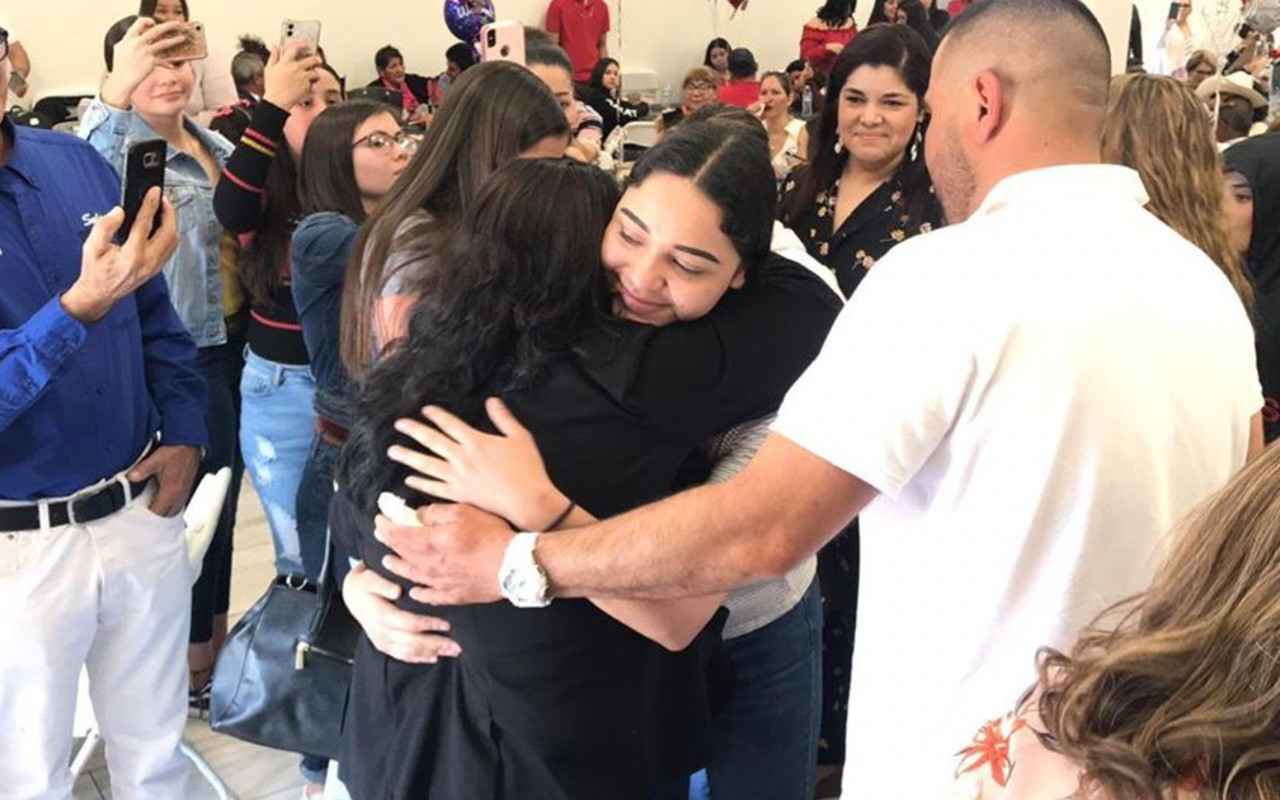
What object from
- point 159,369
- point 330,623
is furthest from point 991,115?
point 159,369

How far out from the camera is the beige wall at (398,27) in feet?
24.2

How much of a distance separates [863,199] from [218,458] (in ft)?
5.40

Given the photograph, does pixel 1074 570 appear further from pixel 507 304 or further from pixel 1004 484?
pixel 507 304

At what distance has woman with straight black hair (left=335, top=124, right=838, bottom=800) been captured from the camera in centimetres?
122

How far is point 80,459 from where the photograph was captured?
1834 millimetres

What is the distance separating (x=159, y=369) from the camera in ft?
6.83

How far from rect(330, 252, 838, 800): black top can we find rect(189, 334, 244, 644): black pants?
1644 mm

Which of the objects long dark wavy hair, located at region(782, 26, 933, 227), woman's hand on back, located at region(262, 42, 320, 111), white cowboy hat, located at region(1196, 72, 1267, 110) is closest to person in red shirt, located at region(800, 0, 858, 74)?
white cowboy hat, located at region(1196, 72, 1267, 110)

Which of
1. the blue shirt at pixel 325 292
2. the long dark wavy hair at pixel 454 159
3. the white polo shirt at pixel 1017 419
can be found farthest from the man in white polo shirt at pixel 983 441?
the blue shirt at pixel 325 292

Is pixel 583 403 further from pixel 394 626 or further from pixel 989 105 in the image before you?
pixel 989 105

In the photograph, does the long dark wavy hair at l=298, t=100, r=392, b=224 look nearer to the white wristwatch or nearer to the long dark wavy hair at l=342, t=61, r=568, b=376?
the long dark wavy hair at l=342, t=61, r=568, b=376

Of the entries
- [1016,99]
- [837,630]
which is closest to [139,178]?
[1016,99]

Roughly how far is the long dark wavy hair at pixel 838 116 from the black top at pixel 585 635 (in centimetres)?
123

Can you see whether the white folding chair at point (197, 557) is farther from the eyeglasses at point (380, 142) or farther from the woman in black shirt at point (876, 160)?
the woman in black shirt at point (876, 160)
